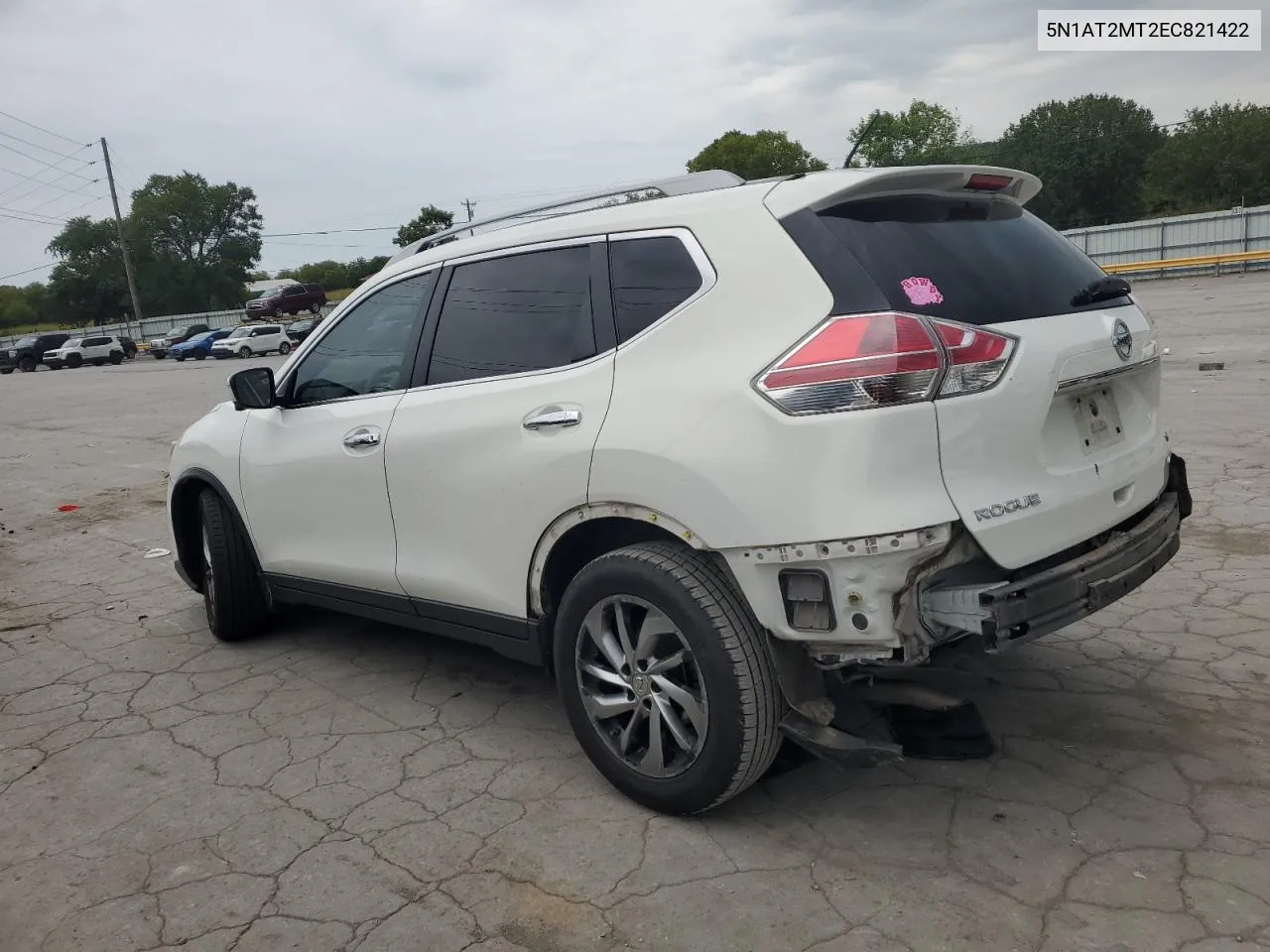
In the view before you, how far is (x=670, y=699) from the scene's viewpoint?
114 inches

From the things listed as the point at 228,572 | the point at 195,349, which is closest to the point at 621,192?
the point at 228,572

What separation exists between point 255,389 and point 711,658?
8.57 ft

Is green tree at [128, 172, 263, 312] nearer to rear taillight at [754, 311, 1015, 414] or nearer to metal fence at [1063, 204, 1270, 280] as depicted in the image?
metal fence at [1063, 204, 1270, 280]

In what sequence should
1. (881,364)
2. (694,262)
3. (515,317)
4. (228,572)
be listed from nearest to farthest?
(881,364) < (694,262) < (515,317) < (228,572)

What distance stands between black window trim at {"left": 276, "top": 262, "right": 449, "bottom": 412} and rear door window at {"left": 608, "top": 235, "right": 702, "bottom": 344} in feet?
3.04

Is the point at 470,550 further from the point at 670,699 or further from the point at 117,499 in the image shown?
the point at 117,499

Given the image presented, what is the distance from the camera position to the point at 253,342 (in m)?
42.2

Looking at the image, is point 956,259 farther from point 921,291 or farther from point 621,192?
point 621,192

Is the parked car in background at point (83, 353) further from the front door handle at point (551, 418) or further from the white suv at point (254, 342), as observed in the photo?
the front door handle at point (551, 418)

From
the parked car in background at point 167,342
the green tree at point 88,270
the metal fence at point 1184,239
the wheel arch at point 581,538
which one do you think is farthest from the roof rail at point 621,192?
the green tree at point 88,270

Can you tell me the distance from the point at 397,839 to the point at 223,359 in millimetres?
42906

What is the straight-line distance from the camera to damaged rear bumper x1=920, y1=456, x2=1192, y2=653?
2473 mm

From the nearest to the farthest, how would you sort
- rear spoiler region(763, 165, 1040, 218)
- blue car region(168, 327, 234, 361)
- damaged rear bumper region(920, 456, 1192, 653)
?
damaged rear bumper region(920, 456, 1192, 653) < rear spoiler region(763, 165, 1040, 218) < blue car region(168, 327, 234, 361)

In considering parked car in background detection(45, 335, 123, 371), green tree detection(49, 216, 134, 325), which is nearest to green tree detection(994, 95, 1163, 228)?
parked car in background detection(45, 335, 123, 371)
